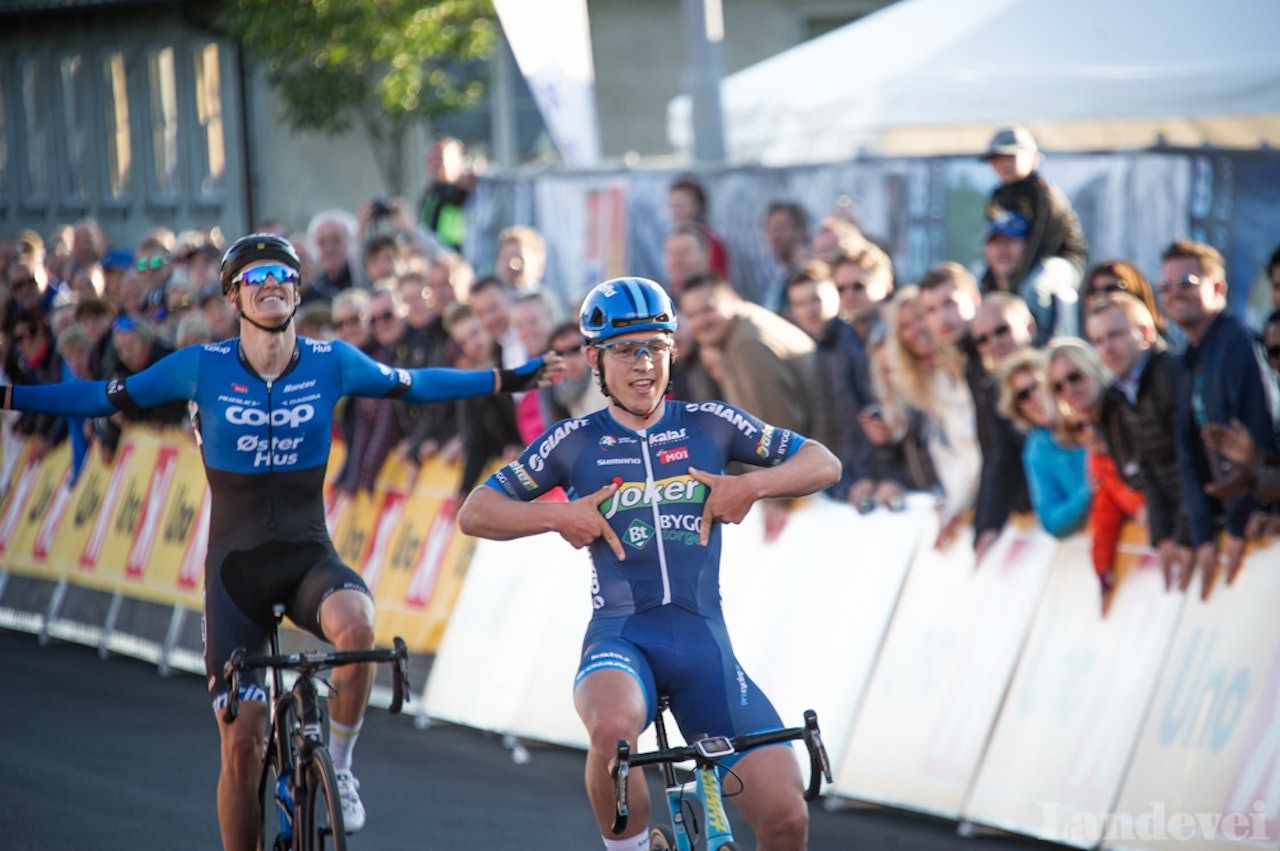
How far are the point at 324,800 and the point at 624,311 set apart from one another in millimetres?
2093

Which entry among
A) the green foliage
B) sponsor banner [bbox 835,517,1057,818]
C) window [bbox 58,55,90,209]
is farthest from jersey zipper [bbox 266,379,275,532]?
window [bbox 58,55,90,209]

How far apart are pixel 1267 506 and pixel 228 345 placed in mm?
4464

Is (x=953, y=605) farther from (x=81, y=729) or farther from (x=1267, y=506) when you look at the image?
(x=81, y=729)

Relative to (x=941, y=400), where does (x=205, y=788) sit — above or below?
below

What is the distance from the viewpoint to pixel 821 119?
15.9 metres

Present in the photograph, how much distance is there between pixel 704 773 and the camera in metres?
6.01

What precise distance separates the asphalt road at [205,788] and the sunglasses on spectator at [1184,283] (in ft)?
Answer: 8.41

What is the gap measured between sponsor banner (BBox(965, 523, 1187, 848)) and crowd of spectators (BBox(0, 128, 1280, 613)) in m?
0.12

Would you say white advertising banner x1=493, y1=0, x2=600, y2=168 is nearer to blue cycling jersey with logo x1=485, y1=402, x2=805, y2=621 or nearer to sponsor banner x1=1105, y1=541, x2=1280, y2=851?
sponsor banner x1=1105, y1=541, x2=1280, y2=851

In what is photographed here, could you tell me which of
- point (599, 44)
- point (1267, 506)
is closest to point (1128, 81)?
point (1267, 506)

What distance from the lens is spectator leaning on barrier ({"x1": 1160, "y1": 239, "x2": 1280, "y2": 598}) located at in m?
8.48

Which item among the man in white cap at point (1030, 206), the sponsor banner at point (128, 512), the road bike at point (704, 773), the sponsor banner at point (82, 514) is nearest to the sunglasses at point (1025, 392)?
the man in white cap at point (1030, 206)

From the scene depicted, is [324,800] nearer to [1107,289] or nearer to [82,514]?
[1107,289]

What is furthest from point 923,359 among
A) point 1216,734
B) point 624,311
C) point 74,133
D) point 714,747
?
point 74,133
